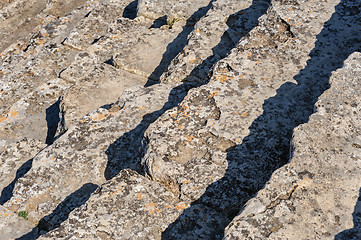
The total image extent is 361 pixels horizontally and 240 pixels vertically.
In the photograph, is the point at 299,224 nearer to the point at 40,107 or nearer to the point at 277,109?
the point at 277,109

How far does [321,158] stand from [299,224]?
101 cm

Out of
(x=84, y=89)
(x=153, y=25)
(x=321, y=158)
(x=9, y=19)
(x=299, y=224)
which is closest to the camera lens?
(x=299, y=224)

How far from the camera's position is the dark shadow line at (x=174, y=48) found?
1027 centimetres

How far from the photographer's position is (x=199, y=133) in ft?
22.5

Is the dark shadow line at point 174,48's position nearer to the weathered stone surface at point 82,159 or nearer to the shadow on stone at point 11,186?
the weathered stone surface at point 82,159

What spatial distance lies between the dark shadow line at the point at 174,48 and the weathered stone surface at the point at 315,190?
188 inches

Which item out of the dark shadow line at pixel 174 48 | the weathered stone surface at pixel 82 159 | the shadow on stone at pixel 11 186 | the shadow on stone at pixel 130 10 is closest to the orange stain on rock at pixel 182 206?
the weathered stone surface at pixel 82 159

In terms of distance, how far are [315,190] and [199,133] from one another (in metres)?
2.15

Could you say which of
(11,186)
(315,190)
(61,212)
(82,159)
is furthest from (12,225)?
(315,190)

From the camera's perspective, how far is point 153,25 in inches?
492

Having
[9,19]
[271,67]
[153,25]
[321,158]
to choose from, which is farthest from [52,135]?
[9,19]

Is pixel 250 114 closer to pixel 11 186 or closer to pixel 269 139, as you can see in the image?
pixel 269 139

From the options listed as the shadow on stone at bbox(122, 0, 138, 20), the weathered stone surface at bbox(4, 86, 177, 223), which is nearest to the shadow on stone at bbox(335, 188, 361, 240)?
the weathered stone surface at bbox(4, 86, 177, 223)

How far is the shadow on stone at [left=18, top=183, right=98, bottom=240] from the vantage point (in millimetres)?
7074
